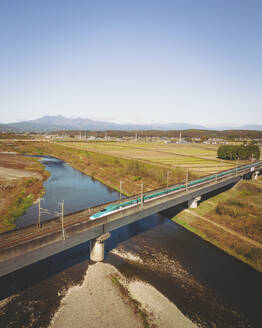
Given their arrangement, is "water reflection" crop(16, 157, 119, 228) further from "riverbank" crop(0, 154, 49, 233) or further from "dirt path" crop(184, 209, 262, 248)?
"dirt path" crop(184, 209, 262, 248)

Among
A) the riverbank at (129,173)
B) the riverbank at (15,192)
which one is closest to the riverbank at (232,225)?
the riverbank at (129,173)

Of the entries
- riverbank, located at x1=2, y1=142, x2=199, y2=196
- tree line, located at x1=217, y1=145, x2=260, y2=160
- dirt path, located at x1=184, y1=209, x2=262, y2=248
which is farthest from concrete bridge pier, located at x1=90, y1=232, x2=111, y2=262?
tree line, located at x1=217, y1=145, x2=260, y2=160

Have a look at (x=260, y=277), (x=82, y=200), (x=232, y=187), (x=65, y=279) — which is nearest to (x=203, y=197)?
(x=232, y=187)

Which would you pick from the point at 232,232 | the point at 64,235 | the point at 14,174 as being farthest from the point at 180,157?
the point at 64,235

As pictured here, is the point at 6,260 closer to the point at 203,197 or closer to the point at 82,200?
the point at 82,200

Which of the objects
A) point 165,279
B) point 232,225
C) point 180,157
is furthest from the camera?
point 180,157

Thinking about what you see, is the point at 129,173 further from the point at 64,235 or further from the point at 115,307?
the point at 115,307

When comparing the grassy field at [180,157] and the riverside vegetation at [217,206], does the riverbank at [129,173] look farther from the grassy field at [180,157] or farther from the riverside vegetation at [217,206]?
the grassy field at [180,157]
